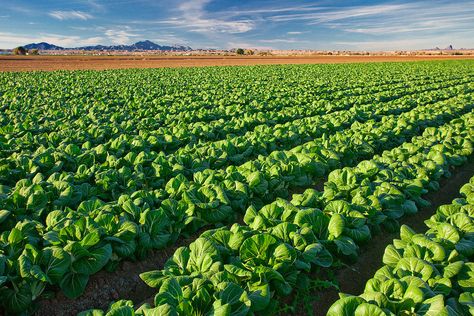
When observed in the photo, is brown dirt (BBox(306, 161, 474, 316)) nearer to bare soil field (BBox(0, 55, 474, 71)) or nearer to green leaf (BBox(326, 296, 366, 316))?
green leaf (BBox(326, 296, 366, 316))

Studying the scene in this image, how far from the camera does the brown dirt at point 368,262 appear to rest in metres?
4.05

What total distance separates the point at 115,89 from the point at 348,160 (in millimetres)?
17289

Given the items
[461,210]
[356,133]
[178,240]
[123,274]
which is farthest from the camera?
[356,133]

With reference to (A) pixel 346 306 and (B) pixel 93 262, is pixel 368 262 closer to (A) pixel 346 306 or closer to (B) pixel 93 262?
(A) pixel 346 306

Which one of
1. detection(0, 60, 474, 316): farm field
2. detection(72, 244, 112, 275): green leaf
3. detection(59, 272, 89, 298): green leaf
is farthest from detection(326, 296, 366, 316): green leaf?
detection(59, 272, 89, 298): green leaf

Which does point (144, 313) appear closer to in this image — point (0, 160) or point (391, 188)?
point (391, 188)

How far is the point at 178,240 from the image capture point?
17.1ft

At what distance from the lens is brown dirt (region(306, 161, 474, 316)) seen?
4.05m

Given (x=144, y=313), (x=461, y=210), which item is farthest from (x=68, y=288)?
(x=461, y=210)

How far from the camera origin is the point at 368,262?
4781mm

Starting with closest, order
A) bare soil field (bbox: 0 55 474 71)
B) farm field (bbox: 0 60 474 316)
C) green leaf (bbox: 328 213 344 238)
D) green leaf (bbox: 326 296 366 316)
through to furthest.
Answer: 1. green leaf (bbox: 326 296 366 316)
2. farm field (bbox: 0 60 474 316)
3. green leaf (bbox: 328 213 344 238)
4. bare soil field (bbox: 0 55 474 71)

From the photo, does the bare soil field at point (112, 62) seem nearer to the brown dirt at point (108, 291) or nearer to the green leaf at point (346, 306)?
the brown dirt at point (108, 291)

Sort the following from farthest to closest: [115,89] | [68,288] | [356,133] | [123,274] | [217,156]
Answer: [115,89] → [356,133] → [217,156] → [123,274] → [68,288]

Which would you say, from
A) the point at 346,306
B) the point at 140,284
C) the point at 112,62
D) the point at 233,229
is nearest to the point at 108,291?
the point at 140,284
